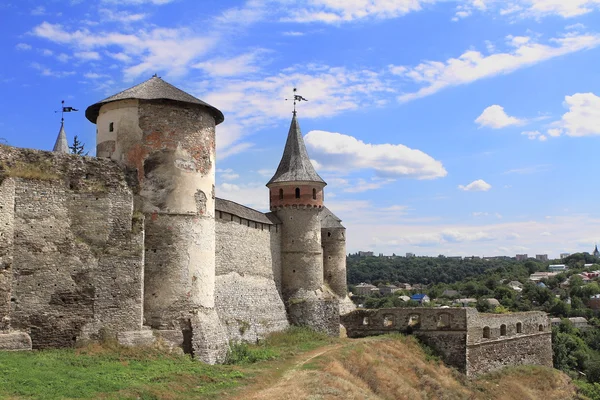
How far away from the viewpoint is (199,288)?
23234 mm

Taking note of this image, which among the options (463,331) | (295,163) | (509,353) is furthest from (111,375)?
(509,353)

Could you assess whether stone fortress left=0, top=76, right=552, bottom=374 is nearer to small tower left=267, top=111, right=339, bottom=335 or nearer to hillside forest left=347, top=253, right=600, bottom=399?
small tower left=267, top=111, right=339, bottom=335

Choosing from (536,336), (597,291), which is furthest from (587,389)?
(597,291)

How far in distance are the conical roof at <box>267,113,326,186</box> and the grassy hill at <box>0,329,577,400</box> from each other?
378 inches

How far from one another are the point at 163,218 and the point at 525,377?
2567cm

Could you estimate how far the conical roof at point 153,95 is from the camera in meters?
22.9

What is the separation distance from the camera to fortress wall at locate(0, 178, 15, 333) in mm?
18969

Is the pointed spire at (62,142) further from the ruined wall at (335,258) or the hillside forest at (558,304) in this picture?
the hillside forest at (558,304)

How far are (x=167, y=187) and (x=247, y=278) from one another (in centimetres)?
1122

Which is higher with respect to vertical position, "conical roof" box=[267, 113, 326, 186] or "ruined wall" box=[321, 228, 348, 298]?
"conical roof" box=[267, 113, 326, 186]

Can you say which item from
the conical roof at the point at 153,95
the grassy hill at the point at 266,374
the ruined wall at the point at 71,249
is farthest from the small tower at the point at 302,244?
the ruined wall at the point at 71,249

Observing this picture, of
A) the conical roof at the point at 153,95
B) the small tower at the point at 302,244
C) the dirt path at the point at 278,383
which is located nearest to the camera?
the dirt path at the point at 278,383

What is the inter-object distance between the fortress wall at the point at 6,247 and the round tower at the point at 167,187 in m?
4.44

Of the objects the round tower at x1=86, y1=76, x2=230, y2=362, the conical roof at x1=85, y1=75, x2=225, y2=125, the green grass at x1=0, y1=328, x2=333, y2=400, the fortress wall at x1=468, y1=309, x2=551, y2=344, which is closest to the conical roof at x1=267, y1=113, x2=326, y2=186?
the fortress wall at x1=468, y1=309, x2=551, y2=344
